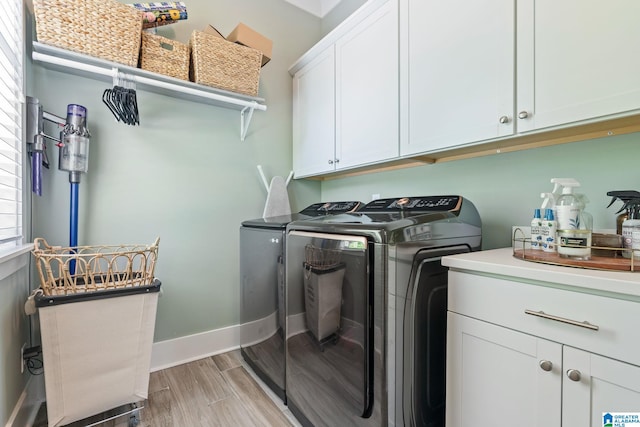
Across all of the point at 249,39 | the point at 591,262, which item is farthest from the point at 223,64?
the point at 591,262

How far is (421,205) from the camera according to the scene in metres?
1.50

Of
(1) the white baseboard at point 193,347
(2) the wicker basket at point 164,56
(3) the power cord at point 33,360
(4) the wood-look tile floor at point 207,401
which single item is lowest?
(4) the wood-look tile floor at point 207,401

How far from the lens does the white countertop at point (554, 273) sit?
71 cm

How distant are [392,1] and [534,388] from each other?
1836mm

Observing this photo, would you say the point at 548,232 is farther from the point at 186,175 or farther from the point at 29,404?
the point at 29,404

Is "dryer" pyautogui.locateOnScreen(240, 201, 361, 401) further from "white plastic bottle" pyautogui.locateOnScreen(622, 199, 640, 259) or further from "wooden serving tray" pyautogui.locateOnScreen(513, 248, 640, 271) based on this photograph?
"white plastic bottle" pyautogui.locateOnScreen(622, 199, 640, 259)

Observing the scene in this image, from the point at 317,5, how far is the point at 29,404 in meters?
3.40

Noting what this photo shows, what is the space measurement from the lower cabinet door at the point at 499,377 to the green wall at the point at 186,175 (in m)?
1.66

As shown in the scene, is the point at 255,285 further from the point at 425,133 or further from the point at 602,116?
the point at 602,116

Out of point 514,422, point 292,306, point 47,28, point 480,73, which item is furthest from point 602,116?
point 47,28

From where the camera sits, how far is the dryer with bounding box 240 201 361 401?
1.59 meters

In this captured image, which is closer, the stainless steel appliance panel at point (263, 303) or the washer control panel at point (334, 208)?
the stainless steel appliance panel at point (263, 303)

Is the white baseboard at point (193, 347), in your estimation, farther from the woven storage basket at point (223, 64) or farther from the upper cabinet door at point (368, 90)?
the woven storage basket at point (223, 64)

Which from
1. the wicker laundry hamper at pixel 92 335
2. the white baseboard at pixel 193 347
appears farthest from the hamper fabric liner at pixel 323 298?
the white baseboard at pixel 193 347
